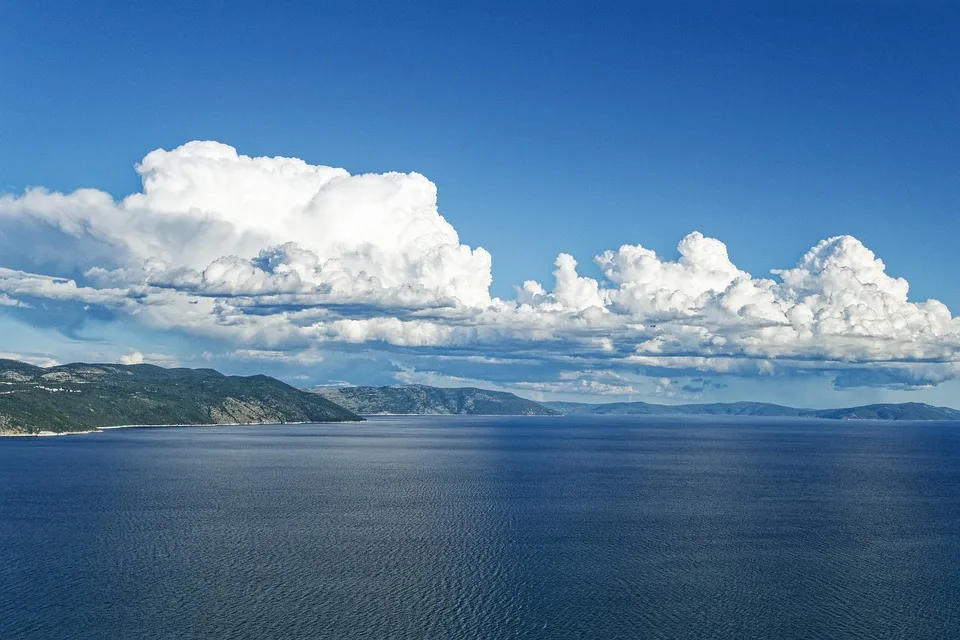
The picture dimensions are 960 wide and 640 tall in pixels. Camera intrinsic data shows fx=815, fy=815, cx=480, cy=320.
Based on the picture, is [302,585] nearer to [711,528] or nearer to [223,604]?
[223,604]

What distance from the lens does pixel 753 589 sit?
106938 millimetres

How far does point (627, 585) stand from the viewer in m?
109

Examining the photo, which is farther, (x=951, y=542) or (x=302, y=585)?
(x=951, y=542)

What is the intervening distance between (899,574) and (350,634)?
3081 inches

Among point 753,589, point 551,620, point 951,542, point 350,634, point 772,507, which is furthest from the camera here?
point 772,507

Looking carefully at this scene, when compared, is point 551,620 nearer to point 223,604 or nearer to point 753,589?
point 753,589

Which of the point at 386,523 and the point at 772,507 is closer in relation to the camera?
the point at 386,523

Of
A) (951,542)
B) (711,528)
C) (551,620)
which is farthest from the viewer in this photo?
(711,528)

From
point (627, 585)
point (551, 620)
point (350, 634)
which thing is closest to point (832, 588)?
point (627, 585)

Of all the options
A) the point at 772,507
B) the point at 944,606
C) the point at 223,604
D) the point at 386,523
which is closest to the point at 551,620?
the point at 223,604

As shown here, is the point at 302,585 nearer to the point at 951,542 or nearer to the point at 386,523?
the point at 386,523

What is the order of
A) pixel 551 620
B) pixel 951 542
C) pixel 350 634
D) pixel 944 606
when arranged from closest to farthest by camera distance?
pixel 350 634 → pixel 551 620 → pixel 944 606 → pixel 951 542

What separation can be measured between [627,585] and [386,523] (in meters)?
59.3

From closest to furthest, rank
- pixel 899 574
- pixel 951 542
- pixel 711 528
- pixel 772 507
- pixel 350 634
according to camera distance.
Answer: pixel 350 634 < pixel 899 574 < pixel 951 542 < pixel 711 528 < pixel 772 507
